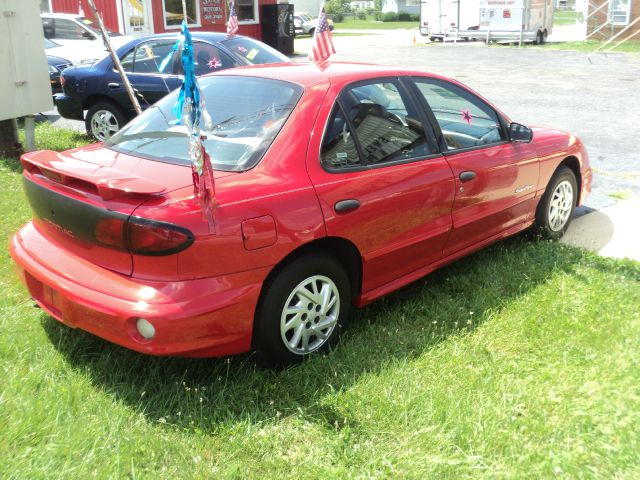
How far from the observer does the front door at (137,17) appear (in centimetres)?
1967

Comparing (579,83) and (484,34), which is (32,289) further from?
(484,34)

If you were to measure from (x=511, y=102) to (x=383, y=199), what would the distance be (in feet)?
31.6

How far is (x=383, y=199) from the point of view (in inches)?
145

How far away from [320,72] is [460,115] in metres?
1.19

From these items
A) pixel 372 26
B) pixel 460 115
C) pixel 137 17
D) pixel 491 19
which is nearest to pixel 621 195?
pixel 460 115

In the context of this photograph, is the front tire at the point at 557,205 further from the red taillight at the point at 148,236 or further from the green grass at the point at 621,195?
the red taillight at the point at 148,236

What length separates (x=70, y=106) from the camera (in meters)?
8.72

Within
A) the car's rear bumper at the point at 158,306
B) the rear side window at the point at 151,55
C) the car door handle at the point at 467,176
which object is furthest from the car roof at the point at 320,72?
the rear side window at the point at 151,55

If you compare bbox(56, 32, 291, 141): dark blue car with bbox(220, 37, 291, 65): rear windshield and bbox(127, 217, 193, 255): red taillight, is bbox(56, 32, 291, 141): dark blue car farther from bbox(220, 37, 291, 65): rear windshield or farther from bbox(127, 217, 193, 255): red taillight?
bbox(127, 217, 193, 255): red taillight

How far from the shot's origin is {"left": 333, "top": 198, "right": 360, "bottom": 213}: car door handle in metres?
3.45

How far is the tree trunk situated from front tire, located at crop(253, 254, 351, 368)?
19.1 feet

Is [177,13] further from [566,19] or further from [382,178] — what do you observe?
[566,19]

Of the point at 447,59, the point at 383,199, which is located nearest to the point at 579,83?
the point at 447,59

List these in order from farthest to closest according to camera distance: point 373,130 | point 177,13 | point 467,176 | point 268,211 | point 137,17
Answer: point 177,13 → point 137,17 → point 467,176 → point 373,130 → point 268,211
